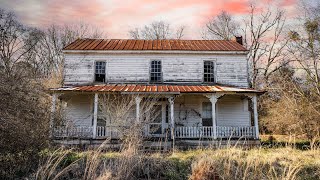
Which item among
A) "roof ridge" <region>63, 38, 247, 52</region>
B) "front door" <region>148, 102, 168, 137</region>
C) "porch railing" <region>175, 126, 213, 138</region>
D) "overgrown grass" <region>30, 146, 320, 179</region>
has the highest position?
"roof ridge" <region>63, 38, 247, 52</region>

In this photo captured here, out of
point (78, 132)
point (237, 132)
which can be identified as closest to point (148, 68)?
point (78, 132)

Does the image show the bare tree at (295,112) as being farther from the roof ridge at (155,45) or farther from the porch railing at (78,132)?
the porch railing at (78,132)

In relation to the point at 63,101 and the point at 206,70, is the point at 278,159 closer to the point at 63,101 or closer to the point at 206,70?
the point at 206,70

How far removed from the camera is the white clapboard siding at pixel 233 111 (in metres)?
19.8

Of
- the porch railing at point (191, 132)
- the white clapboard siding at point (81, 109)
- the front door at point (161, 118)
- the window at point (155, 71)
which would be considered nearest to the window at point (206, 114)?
the porch railing at point (191, 132)

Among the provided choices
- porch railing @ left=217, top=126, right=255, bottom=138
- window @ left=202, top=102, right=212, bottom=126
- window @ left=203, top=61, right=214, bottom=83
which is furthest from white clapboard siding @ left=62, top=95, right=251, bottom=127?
porch railing @ left=217, top=126, right=255, bottom=138

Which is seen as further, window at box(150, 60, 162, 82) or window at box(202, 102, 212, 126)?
window at box(150, 60, 162, 82)

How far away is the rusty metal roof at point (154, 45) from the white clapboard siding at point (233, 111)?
3.61 metres

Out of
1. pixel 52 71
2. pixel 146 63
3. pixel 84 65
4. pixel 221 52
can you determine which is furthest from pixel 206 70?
pixel 52 71

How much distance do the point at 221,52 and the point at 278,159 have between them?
11.1 metres

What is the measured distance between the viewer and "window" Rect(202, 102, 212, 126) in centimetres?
1950

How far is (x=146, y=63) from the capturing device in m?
20.2

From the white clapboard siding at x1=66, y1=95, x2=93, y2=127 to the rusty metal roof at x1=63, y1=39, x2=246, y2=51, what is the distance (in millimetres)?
3570

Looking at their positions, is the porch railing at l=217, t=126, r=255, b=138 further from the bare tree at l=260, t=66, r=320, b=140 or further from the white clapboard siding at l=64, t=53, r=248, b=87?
the bare tree at l=260, t=66, r=320, b=140
